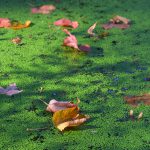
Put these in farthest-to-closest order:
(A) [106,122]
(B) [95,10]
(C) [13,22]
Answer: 1. (B) [95,10]
2. (C) [13,22]
3. (A) [106,122]

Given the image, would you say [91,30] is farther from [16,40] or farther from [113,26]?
[16,40]

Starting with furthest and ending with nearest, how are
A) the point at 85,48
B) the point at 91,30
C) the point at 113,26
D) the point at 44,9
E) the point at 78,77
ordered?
the point at 44,9, the point at 113,26, the point at 91,30, the point at 85,48, the point at 78,77

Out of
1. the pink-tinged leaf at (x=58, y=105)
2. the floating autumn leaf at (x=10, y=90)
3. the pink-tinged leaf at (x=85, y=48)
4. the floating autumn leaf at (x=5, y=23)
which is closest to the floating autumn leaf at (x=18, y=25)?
the floating autumn leaf at (x=5, y=23)

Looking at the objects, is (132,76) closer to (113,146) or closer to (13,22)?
(113,146)

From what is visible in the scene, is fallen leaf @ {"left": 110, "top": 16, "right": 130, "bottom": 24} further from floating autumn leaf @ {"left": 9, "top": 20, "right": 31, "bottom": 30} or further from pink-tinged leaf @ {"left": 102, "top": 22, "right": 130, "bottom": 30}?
floating autumn leaf @ {"left": 9, "top": 20, "right": 31, "bottom": 30}

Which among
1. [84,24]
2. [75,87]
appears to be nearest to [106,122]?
[75,87]

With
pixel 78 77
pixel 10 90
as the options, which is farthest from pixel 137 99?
pixel 10 90

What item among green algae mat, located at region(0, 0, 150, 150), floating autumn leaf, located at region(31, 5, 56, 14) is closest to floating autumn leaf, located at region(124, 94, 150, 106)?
green algae mat, located at region(0, 0, 150, 150)
